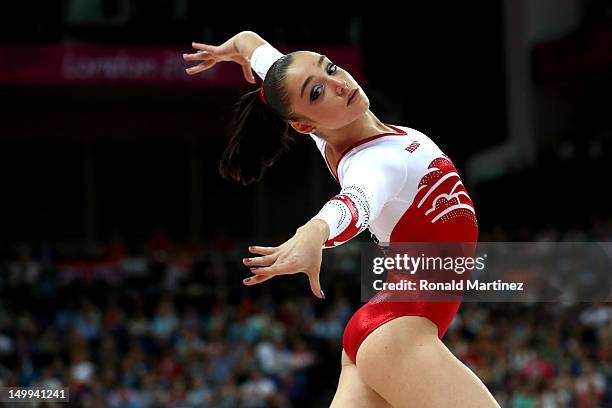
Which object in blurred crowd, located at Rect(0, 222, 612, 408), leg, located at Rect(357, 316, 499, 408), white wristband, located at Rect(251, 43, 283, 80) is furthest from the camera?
blurred crowd, located at Rect(0, 222, 612, 408)

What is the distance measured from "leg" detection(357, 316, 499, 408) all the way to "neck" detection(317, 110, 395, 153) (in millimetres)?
602

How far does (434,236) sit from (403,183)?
22 centimetres

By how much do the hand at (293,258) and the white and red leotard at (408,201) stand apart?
42 centimetres

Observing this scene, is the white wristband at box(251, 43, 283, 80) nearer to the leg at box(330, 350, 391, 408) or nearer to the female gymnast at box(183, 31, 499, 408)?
the female gymnast at box(183, 31, 499, 408)

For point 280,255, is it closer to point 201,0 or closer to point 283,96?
point 283,96

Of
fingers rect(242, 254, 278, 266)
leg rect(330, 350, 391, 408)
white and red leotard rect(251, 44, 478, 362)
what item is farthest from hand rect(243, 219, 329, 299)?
leg rect(330, 350, 391, 408)

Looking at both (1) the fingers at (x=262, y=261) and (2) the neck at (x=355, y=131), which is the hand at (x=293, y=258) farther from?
(2) the neck at (x=355, y=131)

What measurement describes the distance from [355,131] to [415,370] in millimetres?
795

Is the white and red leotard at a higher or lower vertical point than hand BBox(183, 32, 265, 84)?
lower

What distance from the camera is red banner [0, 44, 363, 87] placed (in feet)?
41.1

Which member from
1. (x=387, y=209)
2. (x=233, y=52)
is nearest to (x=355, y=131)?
(x=387, y=209)

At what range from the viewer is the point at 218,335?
35.9 ft

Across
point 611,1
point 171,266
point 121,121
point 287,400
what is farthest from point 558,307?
point 121,121

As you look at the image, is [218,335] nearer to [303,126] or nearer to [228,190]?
[228,190]
